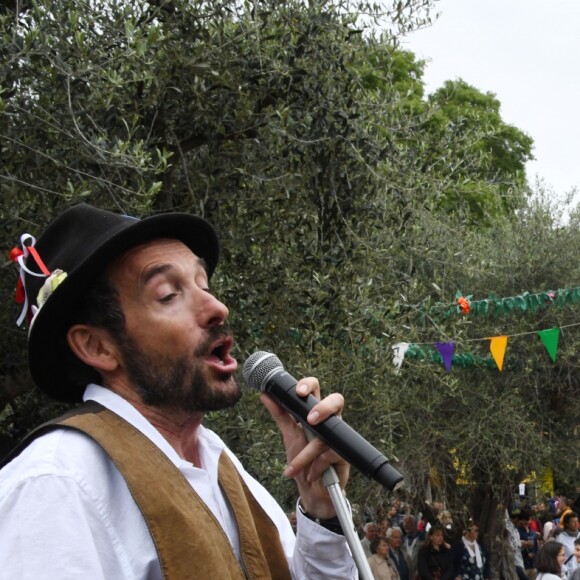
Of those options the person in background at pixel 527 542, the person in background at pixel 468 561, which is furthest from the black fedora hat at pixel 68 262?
the person in background at pixel 527 542

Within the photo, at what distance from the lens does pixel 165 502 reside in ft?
7.07

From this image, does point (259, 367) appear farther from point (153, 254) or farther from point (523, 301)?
point (523, 301)

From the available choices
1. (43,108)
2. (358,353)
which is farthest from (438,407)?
(43,108)

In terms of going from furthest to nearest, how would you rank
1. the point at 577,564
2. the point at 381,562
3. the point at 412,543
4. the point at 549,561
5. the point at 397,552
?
the point at 412,543 < the point at 397,552 < the point at 381,562 < the point at 577,564 < the point at 549,561

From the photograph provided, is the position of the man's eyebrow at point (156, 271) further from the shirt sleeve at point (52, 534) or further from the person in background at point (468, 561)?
the person in background at point (468, 561)

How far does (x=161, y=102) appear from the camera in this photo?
6105 mm

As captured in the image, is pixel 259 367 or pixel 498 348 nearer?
pixel 259 367

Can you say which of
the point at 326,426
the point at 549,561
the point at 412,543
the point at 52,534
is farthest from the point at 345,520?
the point at 412,543

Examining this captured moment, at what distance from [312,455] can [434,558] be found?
1370 cm

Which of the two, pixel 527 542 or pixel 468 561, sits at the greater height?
pixel 468 561

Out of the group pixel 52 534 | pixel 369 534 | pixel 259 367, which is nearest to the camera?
pixel 52 534

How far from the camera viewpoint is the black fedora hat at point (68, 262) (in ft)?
8.05

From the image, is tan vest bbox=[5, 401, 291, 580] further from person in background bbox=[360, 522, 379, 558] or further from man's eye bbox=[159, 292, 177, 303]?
person in background bbox=[360, 522, 379, 558]

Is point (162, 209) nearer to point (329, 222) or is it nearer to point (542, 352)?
point (329, 222)
